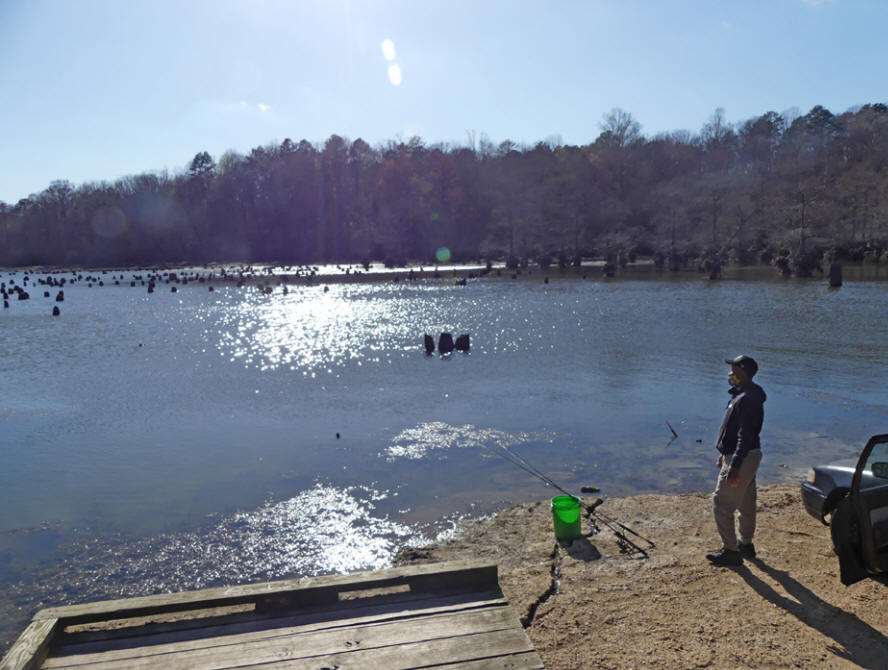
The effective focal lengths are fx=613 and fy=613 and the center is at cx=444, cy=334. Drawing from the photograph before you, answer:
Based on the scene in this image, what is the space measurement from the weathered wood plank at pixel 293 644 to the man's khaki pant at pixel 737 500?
9.46 ft

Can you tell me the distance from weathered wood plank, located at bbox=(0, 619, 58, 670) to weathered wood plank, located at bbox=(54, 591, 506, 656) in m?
0.14

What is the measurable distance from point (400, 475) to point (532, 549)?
365 cm

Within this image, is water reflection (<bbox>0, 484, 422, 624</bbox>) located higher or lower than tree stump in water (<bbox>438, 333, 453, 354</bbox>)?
lower

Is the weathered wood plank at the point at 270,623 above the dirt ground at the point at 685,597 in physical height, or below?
above

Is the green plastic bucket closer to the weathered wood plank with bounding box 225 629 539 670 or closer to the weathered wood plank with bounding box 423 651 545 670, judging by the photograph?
Result: the weathered wood plank with bounding box 225 629 539 670

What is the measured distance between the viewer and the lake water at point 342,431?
7758 millimetres

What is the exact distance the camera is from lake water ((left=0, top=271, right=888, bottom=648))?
7758 mm

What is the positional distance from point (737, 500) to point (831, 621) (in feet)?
3.95

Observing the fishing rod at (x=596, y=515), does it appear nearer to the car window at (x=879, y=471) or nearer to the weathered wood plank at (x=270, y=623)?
the car window at (x=879, y=471)

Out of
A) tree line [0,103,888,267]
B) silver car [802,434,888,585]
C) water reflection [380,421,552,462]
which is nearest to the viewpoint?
silver car [802,434,888,585]

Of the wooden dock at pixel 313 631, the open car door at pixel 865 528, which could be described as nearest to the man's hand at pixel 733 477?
the open car door at pixel 865 528

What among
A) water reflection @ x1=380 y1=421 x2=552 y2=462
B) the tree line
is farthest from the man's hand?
the tree line

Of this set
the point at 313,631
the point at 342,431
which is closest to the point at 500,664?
the point at 313,631

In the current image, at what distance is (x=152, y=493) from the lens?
9633mm
